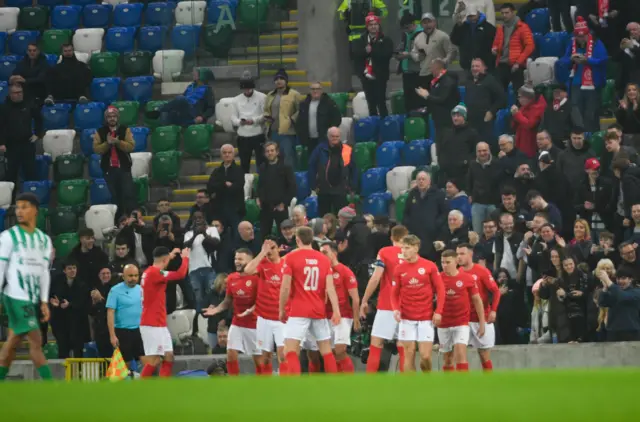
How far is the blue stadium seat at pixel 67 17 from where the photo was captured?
28297mm

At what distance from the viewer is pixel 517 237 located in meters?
19.5

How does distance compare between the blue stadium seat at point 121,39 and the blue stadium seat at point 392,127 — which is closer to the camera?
the blue stadium seat at point 392,127

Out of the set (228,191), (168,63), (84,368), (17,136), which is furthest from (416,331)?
(17,136)

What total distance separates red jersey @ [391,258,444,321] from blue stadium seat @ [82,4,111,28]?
12.6m

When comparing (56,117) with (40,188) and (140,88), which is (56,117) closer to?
(140,88)

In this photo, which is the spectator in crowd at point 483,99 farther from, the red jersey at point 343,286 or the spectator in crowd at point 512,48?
the red jersey at point 343,286

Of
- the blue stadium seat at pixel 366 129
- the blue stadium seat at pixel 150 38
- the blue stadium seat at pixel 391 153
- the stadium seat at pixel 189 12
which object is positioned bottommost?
the blue stadium seat at pixel 391 153

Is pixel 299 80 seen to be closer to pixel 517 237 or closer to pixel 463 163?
pixel 463 163

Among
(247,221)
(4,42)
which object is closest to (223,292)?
(247,221)

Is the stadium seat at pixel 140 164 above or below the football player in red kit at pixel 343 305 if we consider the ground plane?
above

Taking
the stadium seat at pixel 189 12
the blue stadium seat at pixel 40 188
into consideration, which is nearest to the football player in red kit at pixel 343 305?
the blue stadium seat at pixel 40 188

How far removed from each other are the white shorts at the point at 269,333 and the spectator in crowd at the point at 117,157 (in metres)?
5.69

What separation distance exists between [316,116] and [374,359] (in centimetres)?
A: 611

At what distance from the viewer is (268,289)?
18266mm
